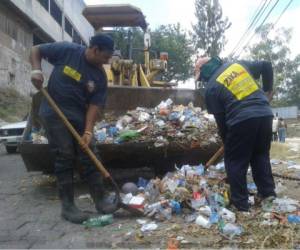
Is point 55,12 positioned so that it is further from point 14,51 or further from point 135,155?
point 135,155

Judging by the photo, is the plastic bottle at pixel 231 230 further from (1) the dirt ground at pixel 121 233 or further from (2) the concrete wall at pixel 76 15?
(2) the concrete wall at pixel 76 15

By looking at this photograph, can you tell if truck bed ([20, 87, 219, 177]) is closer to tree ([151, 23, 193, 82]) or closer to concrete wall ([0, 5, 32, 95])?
concrete wall ([0, 5, 32, 95])

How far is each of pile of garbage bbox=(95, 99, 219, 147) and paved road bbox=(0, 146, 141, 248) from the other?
0.77 m

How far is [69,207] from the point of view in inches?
153

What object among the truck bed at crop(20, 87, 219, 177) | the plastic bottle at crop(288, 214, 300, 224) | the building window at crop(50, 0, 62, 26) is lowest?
the plastic bottle at crop(288, 214, 300, 224)

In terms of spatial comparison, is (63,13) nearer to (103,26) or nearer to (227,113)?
(103,26)

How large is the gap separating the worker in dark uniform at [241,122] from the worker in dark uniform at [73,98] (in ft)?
3.36

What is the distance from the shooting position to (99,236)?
3.38m

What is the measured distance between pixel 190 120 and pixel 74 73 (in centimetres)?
195

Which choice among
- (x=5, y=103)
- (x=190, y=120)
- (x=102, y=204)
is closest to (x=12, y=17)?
(x=5, y=103)

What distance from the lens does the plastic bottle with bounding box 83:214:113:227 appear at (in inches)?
144

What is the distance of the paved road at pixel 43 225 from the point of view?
10.6 feet

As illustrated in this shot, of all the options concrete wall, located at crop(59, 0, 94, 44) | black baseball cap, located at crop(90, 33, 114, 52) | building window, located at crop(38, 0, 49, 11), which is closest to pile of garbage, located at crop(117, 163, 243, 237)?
black baseball cap, located at crop(90, 33, 114, 52)

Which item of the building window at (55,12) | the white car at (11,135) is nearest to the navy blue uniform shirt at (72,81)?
the white car at (11,135)
